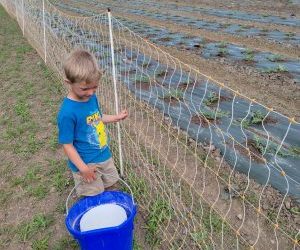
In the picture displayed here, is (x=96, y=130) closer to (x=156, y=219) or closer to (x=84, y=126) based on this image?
(x=84, y=126)

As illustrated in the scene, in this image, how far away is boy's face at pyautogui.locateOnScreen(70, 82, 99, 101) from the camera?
2.63 metres

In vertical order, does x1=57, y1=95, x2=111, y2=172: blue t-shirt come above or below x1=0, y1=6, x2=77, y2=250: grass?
above

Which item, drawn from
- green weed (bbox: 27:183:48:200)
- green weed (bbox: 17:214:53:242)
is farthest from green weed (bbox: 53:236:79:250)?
green weed (bbox: 27:183:48:200)

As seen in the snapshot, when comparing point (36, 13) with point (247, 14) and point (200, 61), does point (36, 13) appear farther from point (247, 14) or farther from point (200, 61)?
point (247, 14)

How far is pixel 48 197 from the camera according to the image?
3723mm

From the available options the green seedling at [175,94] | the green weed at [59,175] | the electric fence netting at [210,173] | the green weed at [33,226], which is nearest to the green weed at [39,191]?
the green weed at [59,175]

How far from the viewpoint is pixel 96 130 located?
119 inches

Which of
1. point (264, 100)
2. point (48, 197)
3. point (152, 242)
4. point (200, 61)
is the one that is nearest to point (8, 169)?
point (48, 197)

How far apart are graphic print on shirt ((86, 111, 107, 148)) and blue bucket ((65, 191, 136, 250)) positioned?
423 mm

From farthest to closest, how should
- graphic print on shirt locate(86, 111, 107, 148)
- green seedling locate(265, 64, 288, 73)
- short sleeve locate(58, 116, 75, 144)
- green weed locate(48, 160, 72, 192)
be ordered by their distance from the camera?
1. green seedling locate(265, 64, 288, 73)
2. green weed locate(48, 160, 72, 192)
3. graphic print on shirt locate(86, 111, 107, 148)
4. short sleeve locate(58, 116, 75, 144)

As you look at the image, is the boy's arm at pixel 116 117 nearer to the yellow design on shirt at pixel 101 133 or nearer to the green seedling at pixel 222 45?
the yellow design on shirt at pixel 101 133

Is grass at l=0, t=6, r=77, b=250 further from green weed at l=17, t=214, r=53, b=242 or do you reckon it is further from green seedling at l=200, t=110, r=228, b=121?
green seedling at l=200, t=110, r=228, b=121

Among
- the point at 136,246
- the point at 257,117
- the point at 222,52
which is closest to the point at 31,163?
the point at 136,246

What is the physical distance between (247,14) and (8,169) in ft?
32.6
